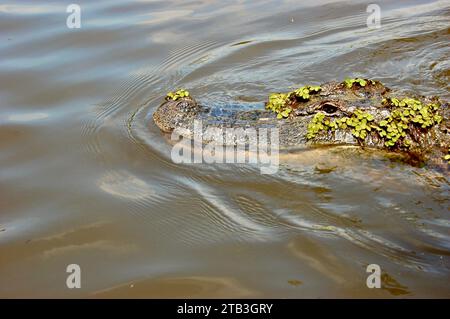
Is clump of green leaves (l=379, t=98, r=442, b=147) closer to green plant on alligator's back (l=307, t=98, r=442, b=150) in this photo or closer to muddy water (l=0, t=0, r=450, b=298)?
green plant on alligator's back (l=307, t=98, r=442, b=150)

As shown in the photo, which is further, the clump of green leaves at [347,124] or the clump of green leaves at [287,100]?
the clump of green leaves at [287,100]

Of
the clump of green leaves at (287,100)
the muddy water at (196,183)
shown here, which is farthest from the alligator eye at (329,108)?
the muddy water at (196,183)

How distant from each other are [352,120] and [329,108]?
0.95 ft

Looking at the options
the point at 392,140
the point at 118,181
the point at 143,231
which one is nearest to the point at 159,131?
the point at 118,181

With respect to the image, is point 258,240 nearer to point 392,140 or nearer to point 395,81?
point 392,140

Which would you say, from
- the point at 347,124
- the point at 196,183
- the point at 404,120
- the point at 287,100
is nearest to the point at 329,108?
the point at 347,124

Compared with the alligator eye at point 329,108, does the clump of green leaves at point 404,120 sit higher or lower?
lower

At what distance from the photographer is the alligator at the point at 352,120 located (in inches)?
224

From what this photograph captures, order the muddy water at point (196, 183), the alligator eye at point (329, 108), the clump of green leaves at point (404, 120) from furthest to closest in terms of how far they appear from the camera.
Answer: the alligator eye at point (329, 108) < the clump of green leaves at point (404, 120) < the muddy water at point (196, 183)

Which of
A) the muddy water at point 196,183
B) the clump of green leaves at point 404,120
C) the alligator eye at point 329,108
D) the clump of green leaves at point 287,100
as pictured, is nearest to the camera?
the muddy water at point 196,183

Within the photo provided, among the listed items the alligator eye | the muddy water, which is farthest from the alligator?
the muddy water

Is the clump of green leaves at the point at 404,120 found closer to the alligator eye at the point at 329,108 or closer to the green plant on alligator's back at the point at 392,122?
the green plant on alligator's back at the point at 392,122

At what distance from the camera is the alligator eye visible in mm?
5846
